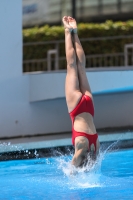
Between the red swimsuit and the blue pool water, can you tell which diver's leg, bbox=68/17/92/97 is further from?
the blue pool water

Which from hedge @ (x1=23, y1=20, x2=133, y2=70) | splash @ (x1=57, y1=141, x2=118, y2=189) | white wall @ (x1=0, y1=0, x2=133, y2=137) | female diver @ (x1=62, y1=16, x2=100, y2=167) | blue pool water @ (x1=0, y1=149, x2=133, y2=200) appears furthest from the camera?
hedge @ (x1=23, y1=20, x2=133, y2=70)

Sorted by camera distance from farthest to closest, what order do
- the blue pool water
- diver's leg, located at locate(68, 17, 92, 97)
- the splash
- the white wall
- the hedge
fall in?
the hedge < the white wall < diver's leg, located at locate(68, 17, 92, 97) < the splash < the blue pool water

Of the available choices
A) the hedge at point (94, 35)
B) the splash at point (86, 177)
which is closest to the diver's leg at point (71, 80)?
the splash at point (86, 177)

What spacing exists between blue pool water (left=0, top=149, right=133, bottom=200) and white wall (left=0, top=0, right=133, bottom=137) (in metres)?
2.08

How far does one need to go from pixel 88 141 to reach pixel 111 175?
1.28 m

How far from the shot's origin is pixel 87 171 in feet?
22.7

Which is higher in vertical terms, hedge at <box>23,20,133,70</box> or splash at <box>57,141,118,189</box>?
hedge at <box>23,20,133,70</box>

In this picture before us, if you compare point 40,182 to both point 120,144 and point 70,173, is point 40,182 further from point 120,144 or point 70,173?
point 120,144

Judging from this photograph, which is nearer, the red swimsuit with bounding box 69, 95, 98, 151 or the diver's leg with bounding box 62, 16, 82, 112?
the red swimsuit with bounding box 69, 95, 98, 151

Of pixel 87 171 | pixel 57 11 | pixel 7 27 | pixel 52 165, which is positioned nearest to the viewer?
pixel 87 171

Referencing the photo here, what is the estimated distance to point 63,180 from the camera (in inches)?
289

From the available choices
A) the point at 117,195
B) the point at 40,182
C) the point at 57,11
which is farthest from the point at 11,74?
the point at 57,11

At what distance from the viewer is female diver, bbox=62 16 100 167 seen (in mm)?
6699

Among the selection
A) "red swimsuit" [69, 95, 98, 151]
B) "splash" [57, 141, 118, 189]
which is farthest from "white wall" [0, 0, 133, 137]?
"red swimsuit" [69, 95, 98, 151]
